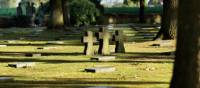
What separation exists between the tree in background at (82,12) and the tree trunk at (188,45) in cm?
5039

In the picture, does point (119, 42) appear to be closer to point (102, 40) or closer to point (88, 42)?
point (102, 40)

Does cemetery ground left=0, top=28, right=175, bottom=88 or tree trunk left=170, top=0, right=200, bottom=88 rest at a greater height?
tree trunk left=170, top=0, right=200, bottom=88

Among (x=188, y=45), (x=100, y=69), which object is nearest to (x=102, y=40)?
(x=100, y=69)

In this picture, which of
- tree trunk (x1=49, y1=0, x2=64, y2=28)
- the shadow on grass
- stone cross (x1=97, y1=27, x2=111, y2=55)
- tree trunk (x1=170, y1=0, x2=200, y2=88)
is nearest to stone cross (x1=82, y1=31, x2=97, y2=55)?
stone cross (x1=97, y1=27, x2=111, y2=55)

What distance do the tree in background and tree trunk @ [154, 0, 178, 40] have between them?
3242cm

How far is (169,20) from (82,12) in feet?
109

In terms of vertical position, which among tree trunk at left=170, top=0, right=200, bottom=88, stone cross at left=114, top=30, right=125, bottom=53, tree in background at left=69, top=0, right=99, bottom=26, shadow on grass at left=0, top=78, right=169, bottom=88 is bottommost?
tree in background at left=69, top=0, right=99, bottom=26

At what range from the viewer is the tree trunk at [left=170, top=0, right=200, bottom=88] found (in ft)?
28.9

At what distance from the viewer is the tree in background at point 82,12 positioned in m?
59.8

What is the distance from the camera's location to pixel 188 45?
8.86m

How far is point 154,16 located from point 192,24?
71.7 m

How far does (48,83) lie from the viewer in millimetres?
12773

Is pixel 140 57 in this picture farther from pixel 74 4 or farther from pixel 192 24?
pixel 74 4

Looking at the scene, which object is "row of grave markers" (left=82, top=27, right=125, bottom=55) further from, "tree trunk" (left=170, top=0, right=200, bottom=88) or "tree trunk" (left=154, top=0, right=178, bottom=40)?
"tree trunk" (left=170, top=0, right=200, bottom=88)
